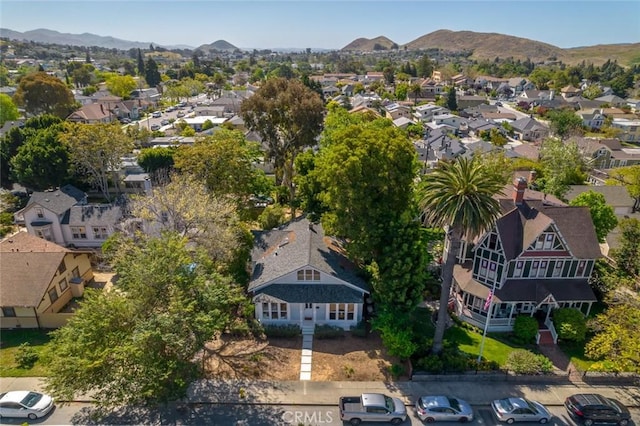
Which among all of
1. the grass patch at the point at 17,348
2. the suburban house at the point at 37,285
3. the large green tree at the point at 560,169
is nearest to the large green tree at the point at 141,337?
the grass patch at the point at 17,348

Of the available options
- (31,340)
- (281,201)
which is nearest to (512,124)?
(281,201)

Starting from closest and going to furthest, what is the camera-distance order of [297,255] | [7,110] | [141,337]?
[141,337]
[297,255]
[7,110]

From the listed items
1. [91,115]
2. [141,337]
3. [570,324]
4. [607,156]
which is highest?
[91,115]

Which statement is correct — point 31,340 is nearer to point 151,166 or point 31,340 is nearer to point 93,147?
point 93,147

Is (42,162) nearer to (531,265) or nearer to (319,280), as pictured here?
(319,280)

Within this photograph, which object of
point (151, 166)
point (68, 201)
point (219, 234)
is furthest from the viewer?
point (151, 166)

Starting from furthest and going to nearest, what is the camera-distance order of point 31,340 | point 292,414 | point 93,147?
point 93,147 → point 31,340 → point 292,414

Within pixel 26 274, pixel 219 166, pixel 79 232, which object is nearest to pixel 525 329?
pixel 219 166
